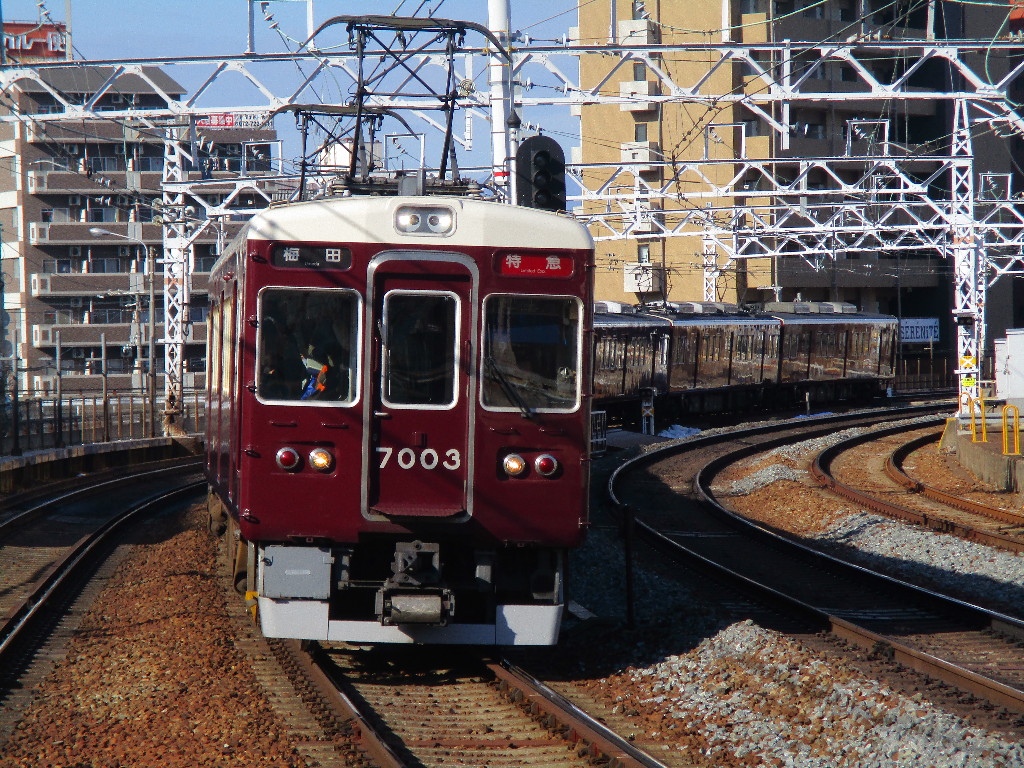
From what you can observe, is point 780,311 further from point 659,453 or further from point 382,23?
point 382,23

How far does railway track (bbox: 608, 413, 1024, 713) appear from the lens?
7.41m

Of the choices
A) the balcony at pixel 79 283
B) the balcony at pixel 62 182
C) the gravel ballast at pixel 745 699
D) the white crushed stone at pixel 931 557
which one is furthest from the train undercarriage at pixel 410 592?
the balcony at pixel 62 182

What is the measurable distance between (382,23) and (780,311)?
28.6 metres

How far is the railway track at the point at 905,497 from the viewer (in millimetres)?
13344

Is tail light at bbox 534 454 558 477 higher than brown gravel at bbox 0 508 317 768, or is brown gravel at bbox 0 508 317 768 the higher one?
tail light at bbox 534 454 558 477

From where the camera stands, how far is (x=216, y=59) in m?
16.1

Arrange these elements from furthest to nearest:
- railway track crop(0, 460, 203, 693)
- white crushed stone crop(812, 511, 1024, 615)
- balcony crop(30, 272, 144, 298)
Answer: balcony crop(30, 272, 144, 298) → white crushed stone crop(812, 511, 1024, 615) → railway track crop(0, 460, 203, 693)

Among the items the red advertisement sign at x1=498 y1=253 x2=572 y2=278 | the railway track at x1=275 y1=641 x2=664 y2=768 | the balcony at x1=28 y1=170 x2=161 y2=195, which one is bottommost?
the railway track at x1=275 y1=641 x2=664 y2=768

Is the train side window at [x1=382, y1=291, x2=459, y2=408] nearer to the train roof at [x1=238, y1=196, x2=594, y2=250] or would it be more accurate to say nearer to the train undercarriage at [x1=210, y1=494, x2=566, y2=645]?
the train roof at [x1=238, y1=196, x2=594, y2=250]

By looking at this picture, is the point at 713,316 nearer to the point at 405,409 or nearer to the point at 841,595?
the point at 841,595

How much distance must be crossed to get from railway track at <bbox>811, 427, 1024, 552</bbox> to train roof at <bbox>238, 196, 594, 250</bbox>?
7.41 metres

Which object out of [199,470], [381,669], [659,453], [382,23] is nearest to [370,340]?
[381,669]

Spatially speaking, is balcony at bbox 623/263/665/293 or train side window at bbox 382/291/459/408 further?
balcony at bbox 623/263/665/293

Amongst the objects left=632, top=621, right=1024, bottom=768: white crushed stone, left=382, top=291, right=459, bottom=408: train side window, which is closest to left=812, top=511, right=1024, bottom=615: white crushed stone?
left=632, top=621, right=1024, bottom=768: white crushed stone
